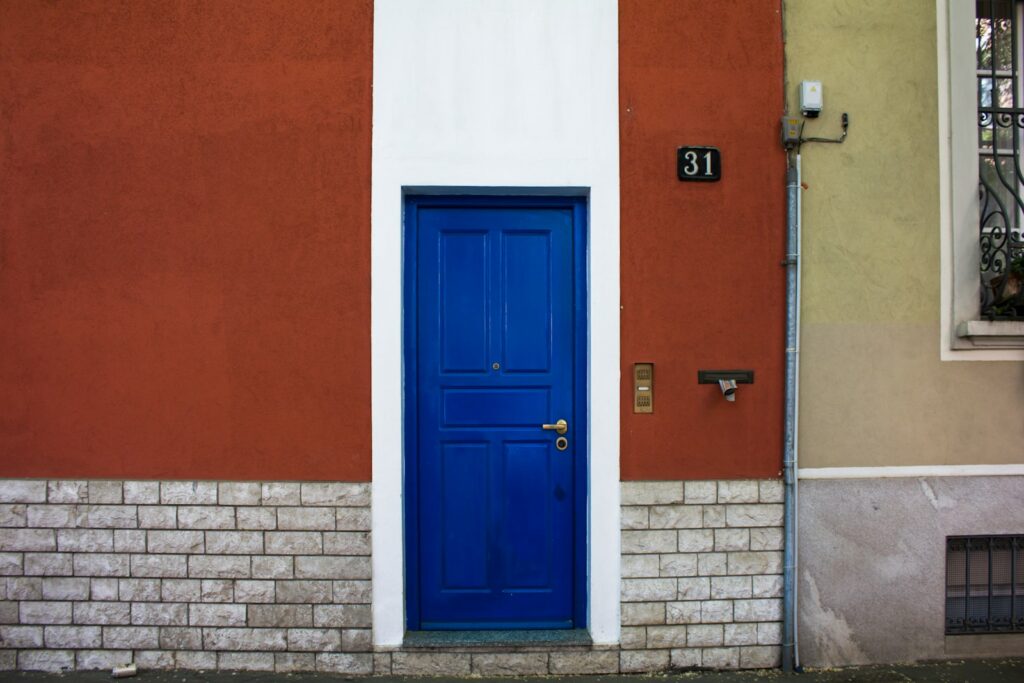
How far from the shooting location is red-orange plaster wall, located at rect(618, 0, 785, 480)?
3.93 m

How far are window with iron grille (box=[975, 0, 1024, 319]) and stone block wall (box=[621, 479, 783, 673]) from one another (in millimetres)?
1979

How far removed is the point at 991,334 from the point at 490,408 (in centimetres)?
307

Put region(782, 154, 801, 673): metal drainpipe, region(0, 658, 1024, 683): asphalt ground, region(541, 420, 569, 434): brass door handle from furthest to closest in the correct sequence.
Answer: region(541, 420, 569, 434): brass door handle, region(782, 154, 801, 673): metal drainpipe, region(0, 658, 1024, 683): asphalt ground

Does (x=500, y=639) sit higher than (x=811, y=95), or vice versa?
(x=811, y=95)

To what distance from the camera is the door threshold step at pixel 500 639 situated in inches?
152

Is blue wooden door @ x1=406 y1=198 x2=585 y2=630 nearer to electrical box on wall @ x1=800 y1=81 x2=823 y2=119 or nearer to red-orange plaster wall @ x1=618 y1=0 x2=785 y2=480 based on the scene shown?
red-orange plaster wall @ x1=618 y1=0 x2=785 y2=480

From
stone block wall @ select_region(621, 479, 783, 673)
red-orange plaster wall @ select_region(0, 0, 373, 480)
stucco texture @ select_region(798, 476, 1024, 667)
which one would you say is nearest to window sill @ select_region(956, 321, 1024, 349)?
stucco texture @ select_region(798, 476, 1024, 667)

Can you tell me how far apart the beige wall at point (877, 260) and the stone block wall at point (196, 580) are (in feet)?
9.51

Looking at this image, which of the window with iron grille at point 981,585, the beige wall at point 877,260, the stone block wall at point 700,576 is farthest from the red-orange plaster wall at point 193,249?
the window with iron grille at point 981,585

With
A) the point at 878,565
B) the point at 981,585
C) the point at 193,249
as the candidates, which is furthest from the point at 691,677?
the point at 193,249

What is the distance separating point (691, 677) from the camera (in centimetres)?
386

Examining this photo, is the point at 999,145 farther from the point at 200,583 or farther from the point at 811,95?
the point at 200,583

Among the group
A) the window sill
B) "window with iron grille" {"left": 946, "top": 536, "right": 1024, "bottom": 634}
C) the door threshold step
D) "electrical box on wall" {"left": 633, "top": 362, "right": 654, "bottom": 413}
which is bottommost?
the door threshold step

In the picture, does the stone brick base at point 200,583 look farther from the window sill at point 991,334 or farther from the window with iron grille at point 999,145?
the window with iron grille at point 999,145
